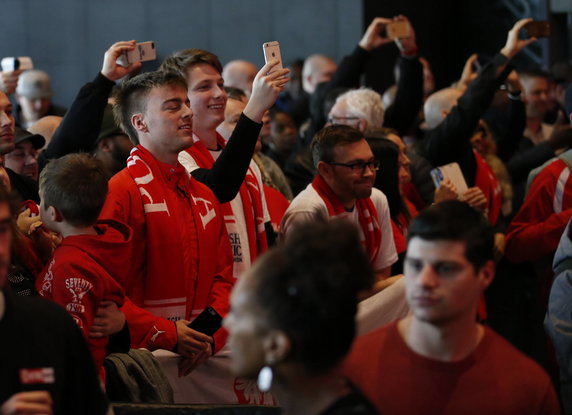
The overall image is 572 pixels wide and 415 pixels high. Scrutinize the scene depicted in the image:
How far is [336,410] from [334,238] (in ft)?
1.26

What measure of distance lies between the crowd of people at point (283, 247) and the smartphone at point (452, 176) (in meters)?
0.02

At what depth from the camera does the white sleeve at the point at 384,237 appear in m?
4.90

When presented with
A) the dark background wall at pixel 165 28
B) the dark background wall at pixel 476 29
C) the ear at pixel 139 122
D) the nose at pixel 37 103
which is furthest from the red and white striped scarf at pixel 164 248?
the dark background wall at pixel 476 29

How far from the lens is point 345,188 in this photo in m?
4.69

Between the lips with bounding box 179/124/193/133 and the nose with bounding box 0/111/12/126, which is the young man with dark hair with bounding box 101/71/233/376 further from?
the nose with bounding box 0/111/12/126

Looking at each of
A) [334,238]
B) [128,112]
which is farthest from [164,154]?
[334,238]

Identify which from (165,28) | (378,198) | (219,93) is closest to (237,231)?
(219,93)

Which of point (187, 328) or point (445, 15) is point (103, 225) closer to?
point (187, 328)

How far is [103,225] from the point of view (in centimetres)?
381

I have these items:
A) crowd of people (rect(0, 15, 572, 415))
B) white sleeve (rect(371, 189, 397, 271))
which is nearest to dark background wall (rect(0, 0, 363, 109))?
crowd of people (rect(0, 15, 572, 415))

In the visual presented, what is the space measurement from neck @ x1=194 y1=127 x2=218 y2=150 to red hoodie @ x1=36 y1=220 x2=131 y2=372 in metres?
0.97

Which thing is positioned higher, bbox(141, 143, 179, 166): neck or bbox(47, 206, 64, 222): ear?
bbox(141, 143, 179, 166): neck

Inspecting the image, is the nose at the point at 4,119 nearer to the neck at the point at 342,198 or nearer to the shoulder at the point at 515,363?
the neck at the point at 342,198

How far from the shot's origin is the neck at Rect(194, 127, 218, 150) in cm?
464
